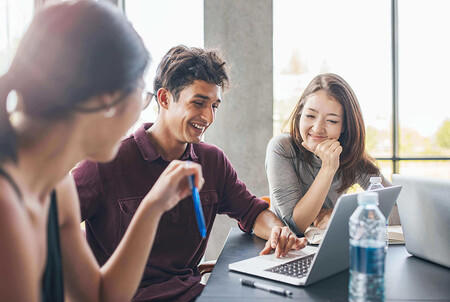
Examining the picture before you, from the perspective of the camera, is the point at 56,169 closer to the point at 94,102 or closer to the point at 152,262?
the point at 94,102

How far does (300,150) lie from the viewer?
2.02 m

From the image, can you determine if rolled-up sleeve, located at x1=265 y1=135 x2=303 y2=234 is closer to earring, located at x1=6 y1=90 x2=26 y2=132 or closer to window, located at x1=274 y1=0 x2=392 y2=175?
earring, located at x1=6 y1=90 x2=26 y2=132

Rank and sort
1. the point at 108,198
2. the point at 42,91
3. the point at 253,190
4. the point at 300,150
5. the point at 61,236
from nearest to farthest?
the point at 42,91, the point at 61,236, the point at 108,198, the point at 300,150, the point at 253,190

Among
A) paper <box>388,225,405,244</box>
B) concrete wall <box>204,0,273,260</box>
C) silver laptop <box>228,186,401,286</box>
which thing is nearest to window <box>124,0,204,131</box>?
concrete wall <box>204,0,273,260</box>

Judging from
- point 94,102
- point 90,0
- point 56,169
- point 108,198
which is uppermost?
point 90,0

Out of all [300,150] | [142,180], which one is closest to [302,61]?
[300,150]

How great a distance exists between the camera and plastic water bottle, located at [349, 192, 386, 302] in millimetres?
894

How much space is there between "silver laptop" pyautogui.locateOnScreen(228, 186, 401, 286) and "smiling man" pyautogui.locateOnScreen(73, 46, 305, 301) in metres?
0.07

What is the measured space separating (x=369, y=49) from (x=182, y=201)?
254 cm

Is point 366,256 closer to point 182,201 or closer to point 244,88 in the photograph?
point 182,201

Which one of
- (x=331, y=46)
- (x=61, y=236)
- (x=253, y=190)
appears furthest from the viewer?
(x=331, y=46)

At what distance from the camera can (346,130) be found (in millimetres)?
2043

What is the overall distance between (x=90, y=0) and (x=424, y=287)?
3.30 feet

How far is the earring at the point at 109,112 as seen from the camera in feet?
2.49
